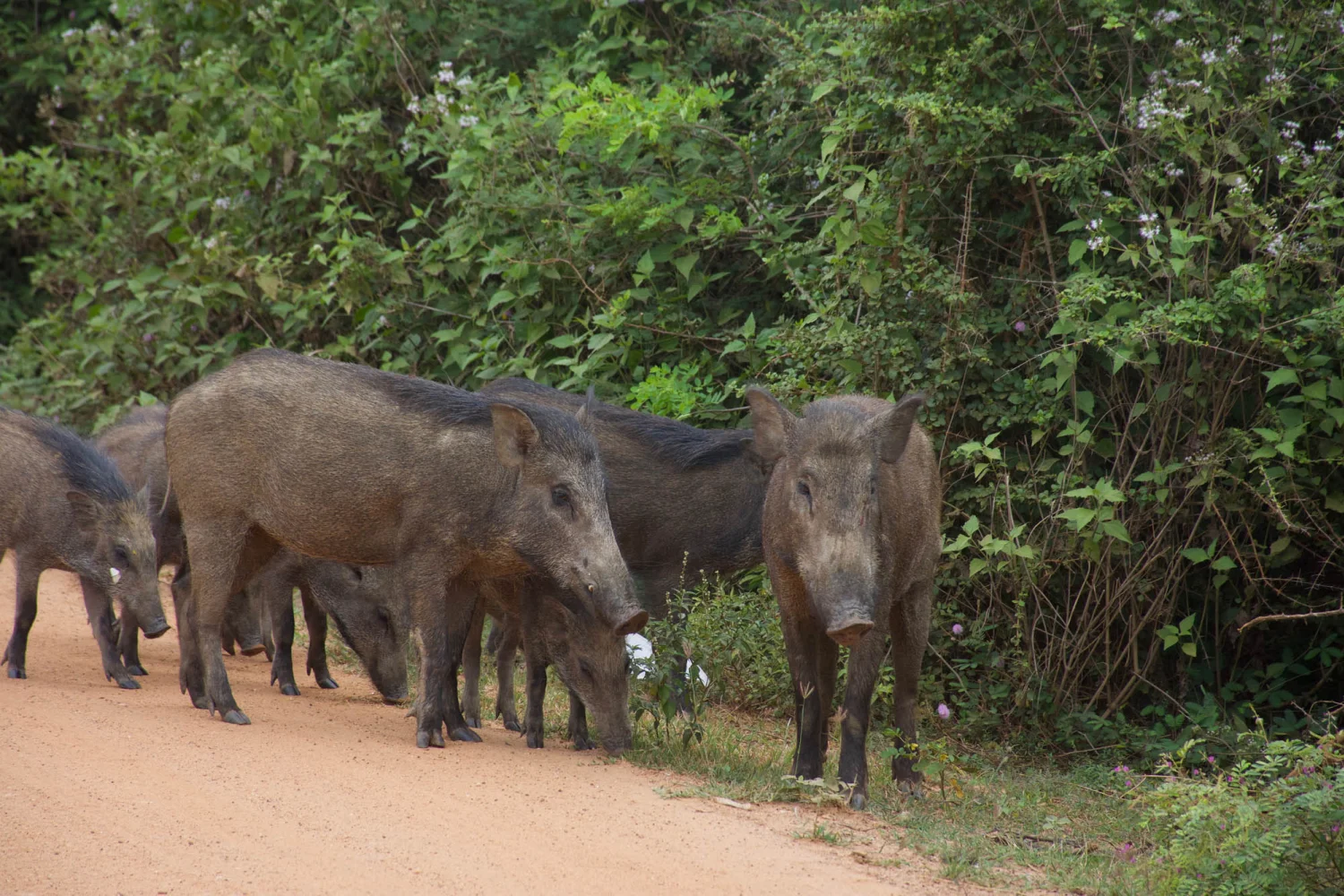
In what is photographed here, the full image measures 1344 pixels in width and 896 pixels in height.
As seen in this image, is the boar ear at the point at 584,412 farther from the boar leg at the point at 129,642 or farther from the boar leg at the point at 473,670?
the boar leg at the point at 129,642

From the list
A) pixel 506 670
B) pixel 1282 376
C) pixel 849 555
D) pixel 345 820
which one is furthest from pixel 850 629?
pixel 1282 376

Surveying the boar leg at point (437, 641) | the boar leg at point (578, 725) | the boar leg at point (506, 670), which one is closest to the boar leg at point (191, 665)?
the boar leg at point (437, 641)

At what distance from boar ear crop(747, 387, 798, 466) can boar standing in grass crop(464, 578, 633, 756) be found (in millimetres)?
999

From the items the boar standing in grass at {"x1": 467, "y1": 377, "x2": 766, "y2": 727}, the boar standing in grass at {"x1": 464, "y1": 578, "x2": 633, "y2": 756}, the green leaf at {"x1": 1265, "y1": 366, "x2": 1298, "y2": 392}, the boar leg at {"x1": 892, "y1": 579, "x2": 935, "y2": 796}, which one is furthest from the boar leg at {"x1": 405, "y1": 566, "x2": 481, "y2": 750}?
the green leaf at {"x1": 1265, "y1": 366, "x2": 1298, "y2": 392}

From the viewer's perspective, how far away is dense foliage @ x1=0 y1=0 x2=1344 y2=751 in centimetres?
704

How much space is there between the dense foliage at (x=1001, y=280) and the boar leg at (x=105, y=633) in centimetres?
311

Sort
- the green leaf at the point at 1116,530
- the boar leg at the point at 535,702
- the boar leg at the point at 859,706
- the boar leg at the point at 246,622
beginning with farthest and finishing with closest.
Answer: the boar leg at the point at 246,622
the green leaf at the point at 1116,530
the boar leg at the point at 535,702
the boar leg at the point at 859,706

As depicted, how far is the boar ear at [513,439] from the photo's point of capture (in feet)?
20.4

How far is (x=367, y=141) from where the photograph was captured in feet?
36.8

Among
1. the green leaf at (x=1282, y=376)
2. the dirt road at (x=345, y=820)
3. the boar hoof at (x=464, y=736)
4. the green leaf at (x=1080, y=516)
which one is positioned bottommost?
the boar hoof at (x=464, y=736)

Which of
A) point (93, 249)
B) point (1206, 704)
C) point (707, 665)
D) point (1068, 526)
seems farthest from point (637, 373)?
point (93, 249)

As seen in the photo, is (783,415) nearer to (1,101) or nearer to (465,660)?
(465,660)

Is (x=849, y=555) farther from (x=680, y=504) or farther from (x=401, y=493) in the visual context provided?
(x=680, y=504)

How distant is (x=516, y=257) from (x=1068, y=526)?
4156 millimetres
